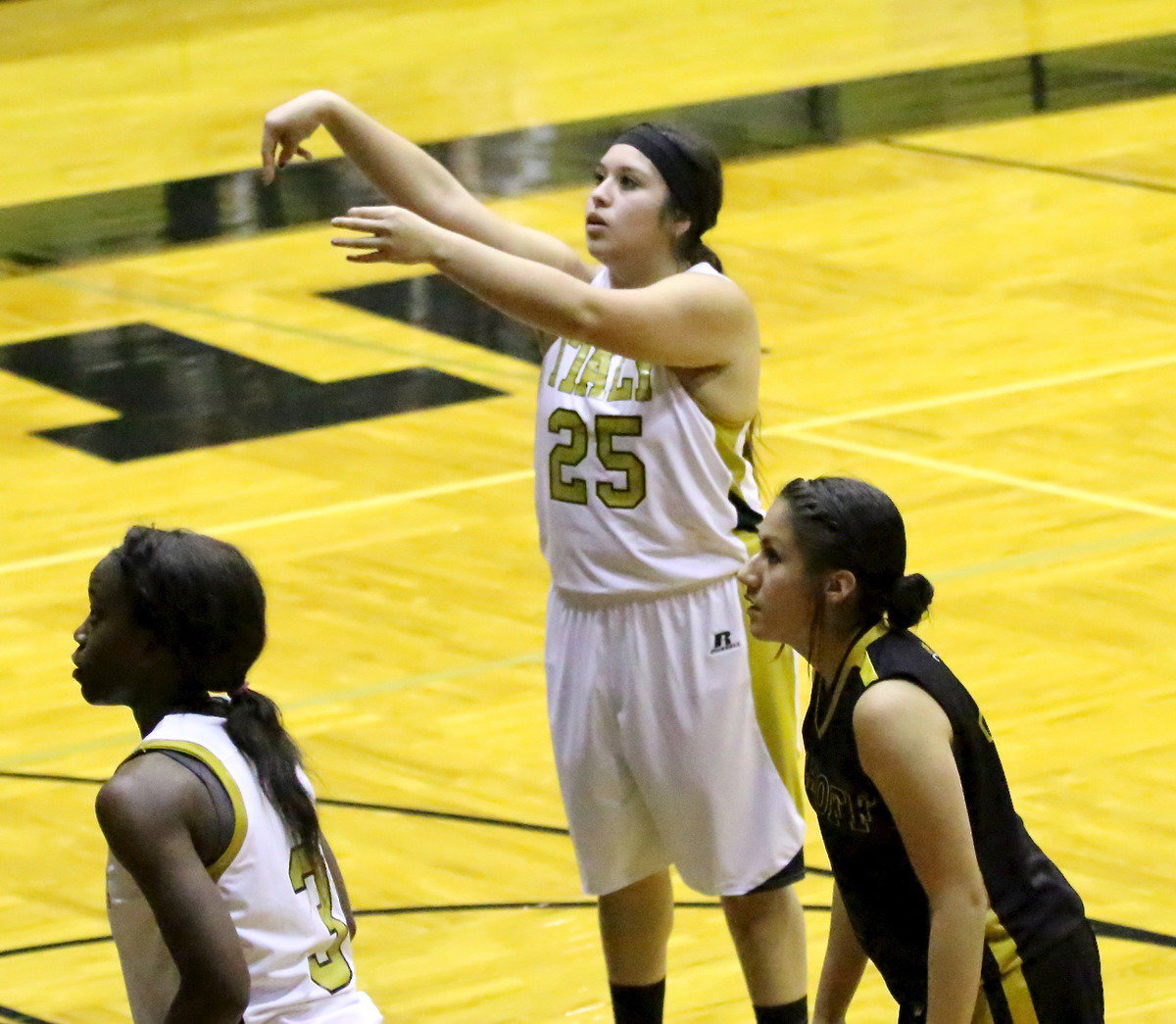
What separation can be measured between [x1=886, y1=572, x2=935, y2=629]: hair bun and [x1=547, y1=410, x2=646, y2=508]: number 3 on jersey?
85cm

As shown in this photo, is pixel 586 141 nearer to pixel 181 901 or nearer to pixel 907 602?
pixel 907 602

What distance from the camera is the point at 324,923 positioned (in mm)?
2777

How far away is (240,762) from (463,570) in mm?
4359

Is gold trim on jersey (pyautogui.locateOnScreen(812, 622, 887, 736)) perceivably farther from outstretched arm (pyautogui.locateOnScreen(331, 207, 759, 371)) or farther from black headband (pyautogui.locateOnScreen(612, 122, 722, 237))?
black headband (pyautogui.locateOnScreen(612, 122, 722, 237))

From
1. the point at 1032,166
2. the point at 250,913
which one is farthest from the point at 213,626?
the point at 1032,166

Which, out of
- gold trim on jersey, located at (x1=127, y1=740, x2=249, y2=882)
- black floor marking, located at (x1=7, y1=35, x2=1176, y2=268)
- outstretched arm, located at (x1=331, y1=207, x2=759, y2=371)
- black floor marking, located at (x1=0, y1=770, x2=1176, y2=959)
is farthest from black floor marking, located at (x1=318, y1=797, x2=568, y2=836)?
black floor marking, located at (x1=7, y1=35, x2=1176, y2=268)

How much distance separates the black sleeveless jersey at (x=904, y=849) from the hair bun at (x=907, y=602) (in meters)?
0.02

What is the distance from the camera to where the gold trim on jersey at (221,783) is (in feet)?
8.75

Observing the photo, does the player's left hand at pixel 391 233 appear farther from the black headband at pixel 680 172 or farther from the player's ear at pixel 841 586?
the player's ear at pixel 841 586

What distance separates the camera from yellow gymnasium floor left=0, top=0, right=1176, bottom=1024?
5051 mm

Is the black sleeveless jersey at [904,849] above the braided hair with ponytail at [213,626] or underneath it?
underneath

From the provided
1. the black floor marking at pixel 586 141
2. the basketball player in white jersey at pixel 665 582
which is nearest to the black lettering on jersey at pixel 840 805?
the basketball player in white jersey at pixel 665 582

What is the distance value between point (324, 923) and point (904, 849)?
654 millimetres

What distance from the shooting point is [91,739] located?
595cm
